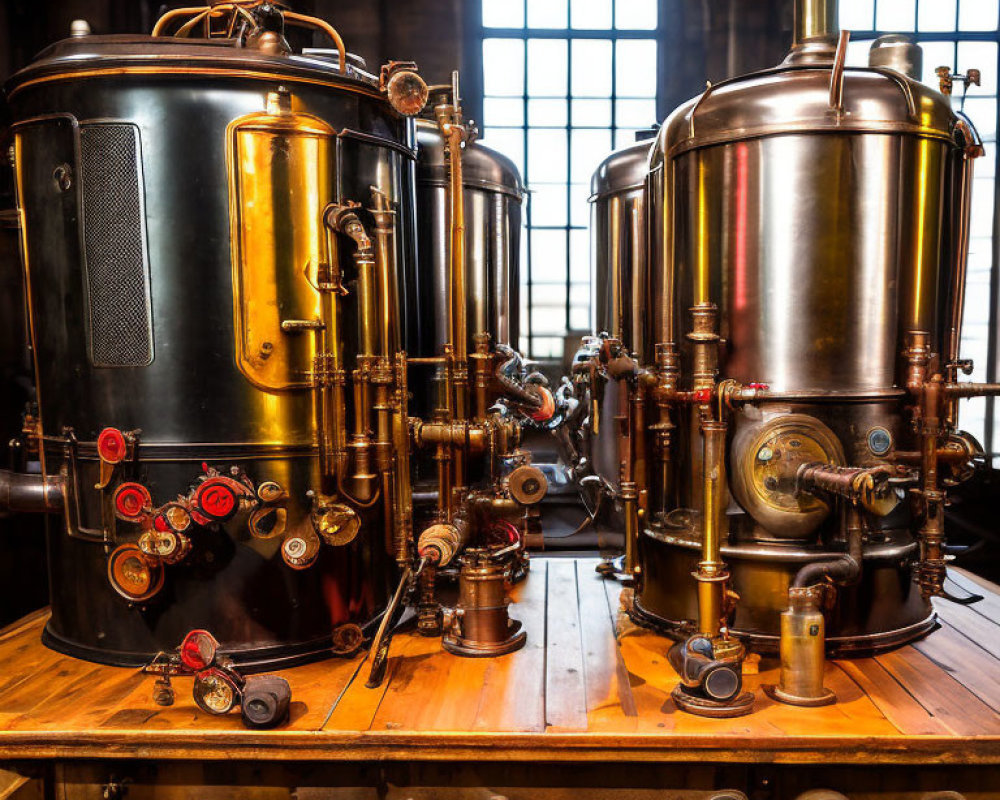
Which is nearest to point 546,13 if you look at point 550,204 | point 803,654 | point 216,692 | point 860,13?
point 550,204

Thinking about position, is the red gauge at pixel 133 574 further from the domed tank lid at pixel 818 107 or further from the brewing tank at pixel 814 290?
the domed tank lid at pixel 818 107

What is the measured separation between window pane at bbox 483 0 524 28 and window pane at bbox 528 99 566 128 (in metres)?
0.68

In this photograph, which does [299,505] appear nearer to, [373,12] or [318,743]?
[318,743]

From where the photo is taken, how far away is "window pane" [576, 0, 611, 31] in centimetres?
719

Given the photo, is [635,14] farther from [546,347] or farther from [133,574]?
[133,574]

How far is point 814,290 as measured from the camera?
128 inches

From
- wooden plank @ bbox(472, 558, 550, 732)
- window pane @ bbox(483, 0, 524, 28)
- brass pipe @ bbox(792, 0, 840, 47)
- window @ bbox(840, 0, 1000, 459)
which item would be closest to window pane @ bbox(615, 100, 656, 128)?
window pane @ bbox(483, 0, 524, 28)

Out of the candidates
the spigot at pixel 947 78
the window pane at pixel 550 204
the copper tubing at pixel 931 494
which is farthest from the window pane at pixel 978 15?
the copper tubing at pixel 931 494

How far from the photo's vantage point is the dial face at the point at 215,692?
2.88 m

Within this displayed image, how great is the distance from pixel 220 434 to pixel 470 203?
7.18ft

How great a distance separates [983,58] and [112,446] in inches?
294

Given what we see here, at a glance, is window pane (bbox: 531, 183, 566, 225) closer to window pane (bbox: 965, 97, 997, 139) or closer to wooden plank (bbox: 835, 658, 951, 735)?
window pane (bbox: 965, 97, 997, 139)

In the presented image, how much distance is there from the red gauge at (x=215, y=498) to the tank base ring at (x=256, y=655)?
1.96 ft

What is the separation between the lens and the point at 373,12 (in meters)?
6.81
